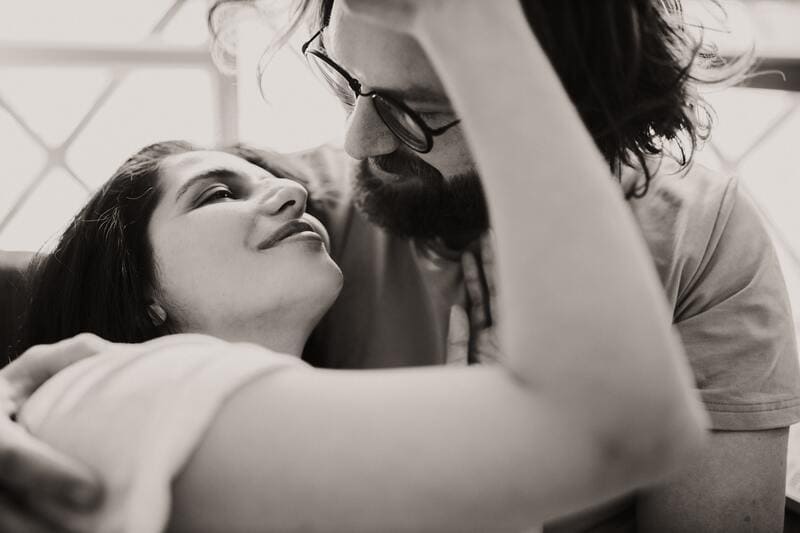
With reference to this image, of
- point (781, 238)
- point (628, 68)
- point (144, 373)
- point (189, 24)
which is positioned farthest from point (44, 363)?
point (781, 238)

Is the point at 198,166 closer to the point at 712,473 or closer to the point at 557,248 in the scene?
the point at 557,248

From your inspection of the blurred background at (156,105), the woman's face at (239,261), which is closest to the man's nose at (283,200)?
the woman's face at (239,261)

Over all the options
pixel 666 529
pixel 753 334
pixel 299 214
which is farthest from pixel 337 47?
pixel 666 529

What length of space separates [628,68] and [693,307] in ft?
1.18

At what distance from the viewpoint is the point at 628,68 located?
35.8 inches

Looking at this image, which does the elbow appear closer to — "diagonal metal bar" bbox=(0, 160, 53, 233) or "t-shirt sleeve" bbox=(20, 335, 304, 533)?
"t-shirt sleeve" bbox=(20, 335, 304, 533)

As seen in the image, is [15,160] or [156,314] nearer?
[156,314]

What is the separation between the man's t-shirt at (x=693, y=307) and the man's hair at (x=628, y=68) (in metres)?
0.07

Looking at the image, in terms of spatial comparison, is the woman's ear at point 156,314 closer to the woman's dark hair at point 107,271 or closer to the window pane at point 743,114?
the woman's dark hair at point 107,271

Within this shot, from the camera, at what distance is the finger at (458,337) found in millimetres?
1101

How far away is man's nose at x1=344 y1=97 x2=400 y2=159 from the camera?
3.20ft

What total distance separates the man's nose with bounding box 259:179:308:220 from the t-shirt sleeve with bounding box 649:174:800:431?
0.50 metres

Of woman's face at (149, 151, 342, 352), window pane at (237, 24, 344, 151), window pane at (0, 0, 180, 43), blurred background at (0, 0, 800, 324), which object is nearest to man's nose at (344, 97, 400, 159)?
woman's face at (149, 151, 342, 352)

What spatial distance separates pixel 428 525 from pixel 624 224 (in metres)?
0.25
